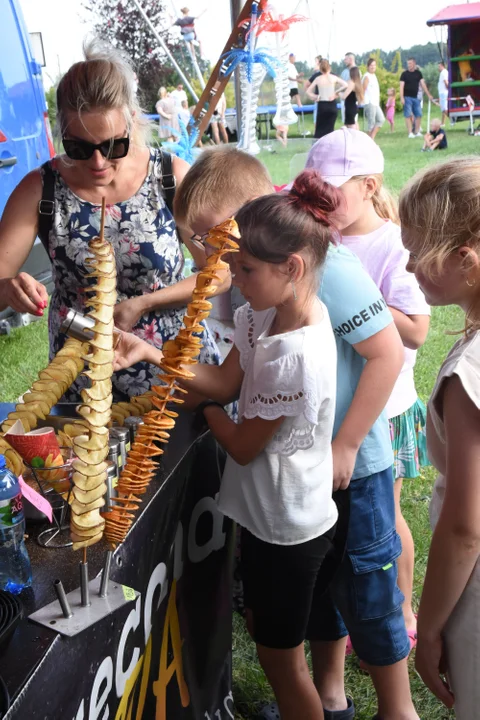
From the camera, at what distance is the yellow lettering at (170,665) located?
4.81 feet

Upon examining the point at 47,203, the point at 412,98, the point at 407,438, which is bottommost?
the point at 412,98

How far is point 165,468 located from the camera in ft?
5.03

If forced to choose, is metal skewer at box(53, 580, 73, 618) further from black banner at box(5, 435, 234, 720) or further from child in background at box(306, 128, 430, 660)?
child in background at box(306, 128, 430, 660)

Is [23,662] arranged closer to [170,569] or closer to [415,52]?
[170,569]

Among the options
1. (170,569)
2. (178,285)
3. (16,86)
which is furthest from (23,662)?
(16,86)

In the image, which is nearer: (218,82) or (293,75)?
(218,82)

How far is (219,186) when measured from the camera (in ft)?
5.79

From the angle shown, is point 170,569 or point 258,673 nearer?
point 170,569

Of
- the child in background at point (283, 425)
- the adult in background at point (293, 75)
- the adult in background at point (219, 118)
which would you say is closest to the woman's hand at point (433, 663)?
the child in background at point (283, 425)

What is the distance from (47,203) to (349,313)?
2.99 feet

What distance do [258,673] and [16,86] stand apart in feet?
14.1

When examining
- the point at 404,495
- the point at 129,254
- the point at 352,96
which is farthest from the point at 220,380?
the point at 352,96

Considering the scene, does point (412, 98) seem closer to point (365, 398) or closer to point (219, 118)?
point (219, 118)

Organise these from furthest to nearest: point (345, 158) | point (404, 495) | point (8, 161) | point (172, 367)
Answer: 1. point (8, 161)
2. point (404, 495)
3. point (345, 158)
4. point (172, 367)
